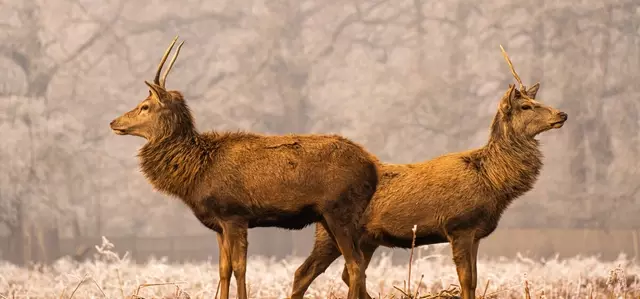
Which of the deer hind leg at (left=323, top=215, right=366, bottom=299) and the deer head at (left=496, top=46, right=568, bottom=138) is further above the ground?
the deer head at (left=496, top=46, right=568, bottom=138)

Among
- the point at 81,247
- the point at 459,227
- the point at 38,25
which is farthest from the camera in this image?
the point at 38,25

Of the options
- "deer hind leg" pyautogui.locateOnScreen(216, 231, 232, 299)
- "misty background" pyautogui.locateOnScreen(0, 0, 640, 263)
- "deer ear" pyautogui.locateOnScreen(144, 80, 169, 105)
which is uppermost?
"misty background" pyautogui.locateOnScreen(0, 0, 640, 263)

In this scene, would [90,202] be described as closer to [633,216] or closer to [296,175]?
[633,216]

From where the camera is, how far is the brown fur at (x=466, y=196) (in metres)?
7.80

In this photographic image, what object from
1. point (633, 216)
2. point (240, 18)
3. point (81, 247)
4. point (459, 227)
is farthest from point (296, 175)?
point (240, 18)

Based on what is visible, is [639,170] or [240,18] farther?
[240,18]

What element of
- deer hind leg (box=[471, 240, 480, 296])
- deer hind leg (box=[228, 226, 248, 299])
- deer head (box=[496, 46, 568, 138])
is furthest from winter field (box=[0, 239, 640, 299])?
deer hind leg (box=[228, 226, 248, 299])

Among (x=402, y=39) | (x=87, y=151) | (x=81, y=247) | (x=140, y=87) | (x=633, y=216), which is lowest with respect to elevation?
(x=81, y=247)

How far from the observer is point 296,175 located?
706 cm

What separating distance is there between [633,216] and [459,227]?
20402 millimetres

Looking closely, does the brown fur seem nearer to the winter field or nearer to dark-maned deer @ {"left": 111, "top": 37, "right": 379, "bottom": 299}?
dark-maned deer @ {"left": 111, "top": 37, "right": 379, "bottom": 299}

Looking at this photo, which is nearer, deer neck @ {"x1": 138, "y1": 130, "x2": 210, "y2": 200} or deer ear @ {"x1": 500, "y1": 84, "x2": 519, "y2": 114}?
deer neck @ {"x1": 138, "y1": 130, "x2": 210, "y2": 200}

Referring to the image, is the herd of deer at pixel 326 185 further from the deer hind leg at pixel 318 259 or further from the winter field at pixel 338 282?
the winter field at pixel 338 282

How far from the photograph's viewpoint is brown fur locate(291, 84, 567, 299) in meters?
7.80
